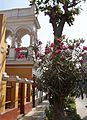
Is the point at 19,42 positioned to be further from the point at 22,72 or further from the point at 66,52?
the point at 66,52

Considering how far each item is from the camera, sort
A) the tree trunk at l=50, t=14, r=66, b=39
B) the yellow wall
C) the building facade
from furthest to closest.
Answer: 1. the yellow wall
2. the building facade
3. the tree trunk at l=50, t=14, r=66, b=39

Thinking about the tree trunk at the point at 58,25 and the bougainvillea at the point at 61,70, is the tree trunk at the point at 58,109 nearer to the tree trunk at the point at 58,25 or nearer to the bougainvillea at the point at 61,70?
the bougainvillea at the point at 61,70

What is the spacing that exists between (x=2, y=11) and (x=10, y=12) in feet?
2.37

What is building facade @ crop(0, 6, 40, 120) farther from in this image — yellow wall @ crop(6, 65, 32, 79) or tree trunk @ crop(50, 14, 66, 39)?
tree trunk @ crop(50, 14, 66, 39)

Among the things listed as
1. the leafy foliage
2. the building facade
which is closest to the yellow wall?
the building facade

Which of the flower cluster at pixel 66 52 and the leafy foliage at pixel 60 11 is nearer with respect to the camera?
the flower cluster at pixel 66 52

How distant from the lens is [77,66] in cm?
958

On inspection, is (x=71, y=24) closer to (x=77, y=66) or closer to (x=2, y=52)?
(x=2, y=52)

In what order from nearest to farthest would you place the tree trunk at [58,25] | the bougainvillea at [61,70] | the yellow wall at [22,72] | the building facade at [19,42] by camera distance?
the bougainvillea at [61,70] → the tree trunk at [58,25] → the building facade at [19,42] → the yellow wall at [22,72]

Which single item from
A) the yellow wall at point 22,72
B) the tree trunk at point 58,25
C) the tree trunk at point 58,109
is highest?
the tree trunk at point 58,25

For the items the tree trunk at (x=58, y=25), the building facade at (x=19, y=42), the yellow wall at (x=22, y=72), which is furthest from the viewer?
the yellow wall at (x=22, y=72)

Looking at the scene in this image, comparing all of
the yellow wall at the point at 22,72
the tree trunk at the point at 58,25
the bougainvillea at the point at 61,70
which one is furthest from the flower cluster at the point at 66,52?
the yellow wall at the point at 22,72

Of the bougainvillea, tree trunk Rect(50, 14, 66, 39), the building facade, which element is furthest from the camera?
the building facade

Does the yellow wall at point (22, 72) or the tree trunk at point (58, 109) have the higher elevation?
the yellow wall at point (22, 72)
